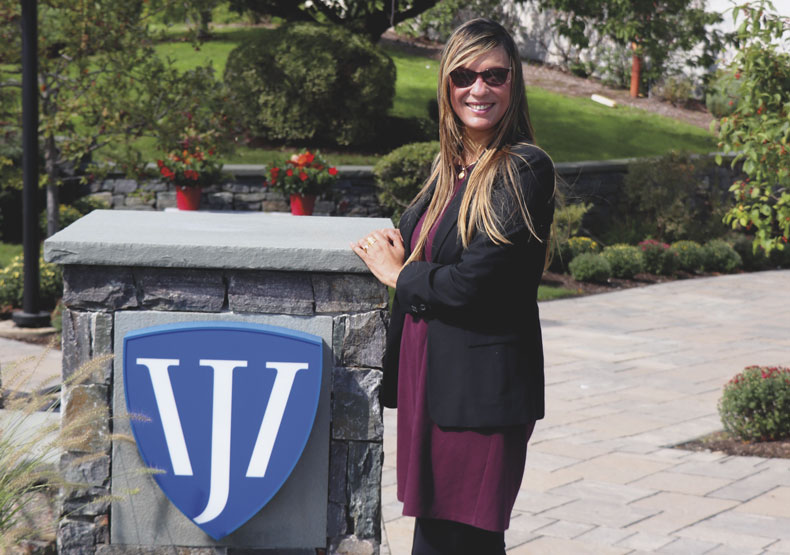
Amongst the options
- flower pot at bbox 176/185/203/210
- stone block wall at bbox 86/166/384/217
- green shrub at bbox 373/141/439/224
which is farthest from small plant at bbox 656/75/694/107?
flower pot at bbox 176/185/203/210

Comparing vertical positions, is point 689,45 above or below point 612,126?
above

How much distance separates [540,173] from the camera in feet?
8.19

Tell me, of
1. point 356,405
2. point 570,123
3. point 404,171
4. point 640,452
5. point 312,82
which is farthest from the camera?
point 570,123

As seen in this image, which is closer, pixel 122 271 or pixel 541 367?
pixel 541 367

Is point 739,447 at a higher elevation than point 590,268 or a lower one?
lower

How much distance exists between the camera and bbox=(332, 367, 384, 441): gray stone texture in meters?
2.99

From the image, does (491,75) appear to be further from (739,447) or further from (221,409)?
(739,447)

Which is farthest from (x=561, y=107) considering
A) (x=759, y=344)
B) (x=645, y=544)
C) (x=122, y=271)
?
(x=122, y=271)

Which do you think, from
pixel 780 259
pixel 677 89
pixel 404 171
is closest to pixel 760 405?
pixel 404 171

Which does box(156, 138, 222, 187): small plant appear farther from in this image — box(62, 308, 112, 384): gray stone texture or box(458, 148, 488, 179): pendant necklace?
box(458, 148, 488, 179): pendant necklace

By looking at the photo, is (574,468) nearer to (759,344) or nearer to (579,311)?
(759,344)

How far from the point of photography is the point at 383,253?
9.04 feet

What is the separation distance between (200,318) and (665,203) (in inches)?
488

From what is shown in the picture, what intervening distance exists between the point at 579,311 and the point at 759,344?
2.08 meters
